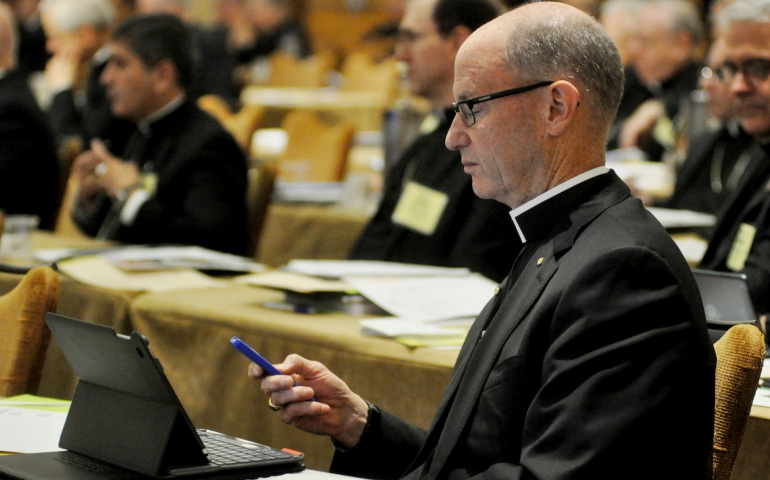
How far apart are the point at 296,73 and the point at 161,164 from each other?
5850 millimetres

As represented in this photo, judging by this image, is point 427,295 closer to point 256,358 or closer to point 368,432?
point 368,432

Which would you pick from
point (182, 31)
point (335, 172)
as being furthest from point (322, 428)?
point (335, 172)

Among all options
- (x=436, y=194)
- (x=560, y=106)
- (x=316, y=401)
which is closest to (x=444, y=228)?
(x=436, y=194)

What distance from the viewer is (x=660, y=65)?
6.24 meters

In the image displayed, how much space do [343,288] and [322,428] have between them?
0.83m

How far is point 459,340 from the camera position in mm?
2006

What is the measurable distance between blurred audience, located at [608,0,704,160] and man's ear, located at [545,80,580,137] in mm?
4487

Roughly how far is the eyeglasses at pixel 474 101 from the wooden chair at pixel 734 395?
432mm

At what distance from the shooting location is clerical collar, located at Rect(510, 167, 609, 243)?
135 cm

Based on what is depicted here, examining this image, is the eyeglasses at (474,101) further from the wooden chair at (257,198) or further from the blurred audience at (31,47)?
the blurred audience at (31,47)

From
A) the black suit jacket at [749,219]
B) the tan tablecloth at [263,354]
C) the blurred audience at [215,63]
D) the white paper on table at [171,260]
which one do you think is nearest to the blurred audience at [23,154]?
the white paper on table at [171,260]

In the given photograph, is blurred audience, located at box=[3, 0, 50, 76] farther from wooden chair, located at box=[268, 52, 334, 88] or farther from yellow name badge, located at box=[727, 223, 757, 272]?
yellow name badge, located at box=[727, 223, 757, 272]

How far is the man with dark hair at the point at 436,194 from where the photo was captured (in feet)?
9.33

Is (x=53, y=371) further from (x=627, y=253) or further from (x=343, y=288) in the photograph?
(x=627, y=253)
